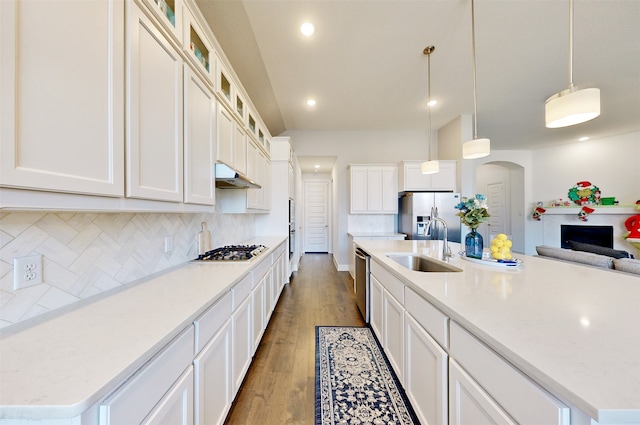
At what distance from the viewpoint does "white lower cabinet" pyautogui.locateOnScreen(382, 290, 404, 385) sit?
1.56 m

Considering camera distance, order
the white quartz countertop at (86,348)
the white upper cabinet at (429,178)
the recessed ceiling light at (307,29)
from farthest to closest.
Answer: the white upper cabinet at (429,178) → the recessed ceiling light at (307,29) → the white quartz countertop at (86,348)

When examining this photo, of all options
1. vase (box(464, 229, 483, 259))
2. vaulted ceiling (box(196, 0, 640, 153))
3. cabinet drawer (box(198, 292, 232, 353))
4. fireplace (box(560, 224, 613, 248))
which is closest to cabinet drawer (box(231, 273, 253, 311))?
cabinet drawer (box(198, 292, 232, 353))

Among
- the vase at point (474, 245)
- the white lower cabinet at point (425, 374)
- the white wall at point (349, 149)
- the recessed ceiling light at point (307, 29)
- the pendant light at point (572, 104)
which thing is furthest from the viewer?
the white wall at point (349, 149)

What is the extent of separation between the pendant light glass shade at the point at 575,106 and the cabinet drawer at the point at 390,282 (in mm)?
1348

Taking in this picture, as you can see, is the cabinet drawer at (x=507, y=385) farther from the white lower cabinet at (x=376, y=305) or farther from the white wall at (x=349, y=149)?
the white wall at (x=349, y=149)

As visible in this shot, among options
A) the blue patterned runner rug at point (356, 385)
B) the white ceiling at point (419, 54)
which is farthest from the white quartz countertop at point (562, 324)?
the white ceiling at point (419, 54)

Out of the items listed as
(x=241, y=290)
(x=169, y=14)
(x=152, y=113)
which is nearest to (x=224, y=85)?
(x=169, y=14)

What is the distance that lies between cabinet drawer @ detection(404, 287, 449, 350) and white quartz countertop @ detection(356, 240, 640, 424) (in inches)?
2.1

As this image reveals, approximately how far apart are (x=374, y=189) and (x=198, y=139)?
3830 mm

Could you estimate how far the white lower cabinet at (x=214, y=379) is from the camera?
1.03 metres

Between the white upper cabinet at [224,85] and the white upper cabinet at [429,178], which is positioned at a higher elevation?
the white upper cabinet at [224,85]

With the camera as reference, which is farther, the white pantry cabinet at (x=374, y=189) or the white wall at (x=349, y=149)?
the white wall at (x=349, y=149)

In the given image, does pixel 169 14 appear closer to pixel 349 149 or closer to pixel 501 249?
pixel 501 249

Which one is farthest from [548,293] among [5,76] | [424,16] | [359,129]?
[359,129]
